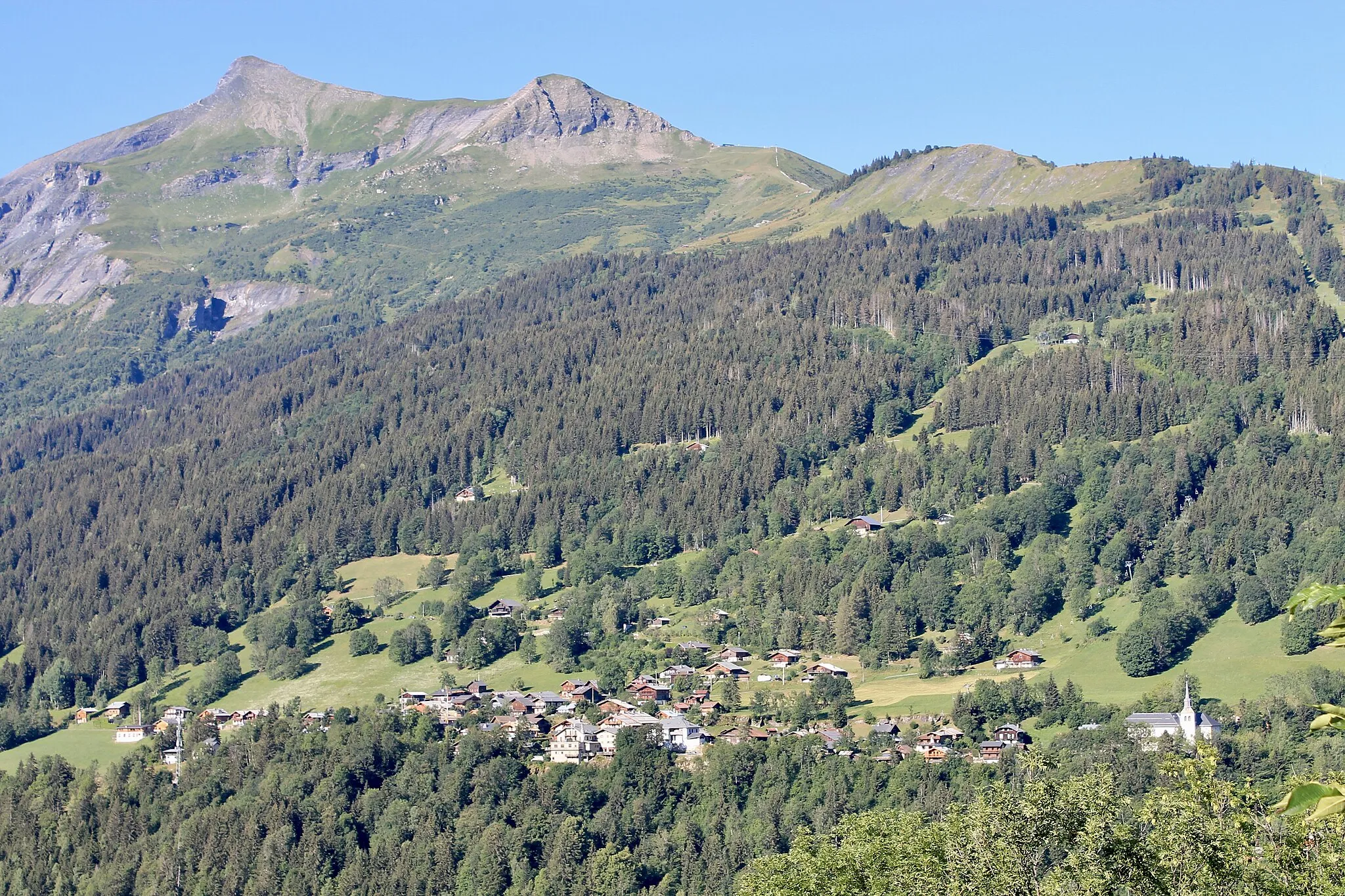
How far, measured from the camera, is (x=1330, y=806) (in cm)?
2028

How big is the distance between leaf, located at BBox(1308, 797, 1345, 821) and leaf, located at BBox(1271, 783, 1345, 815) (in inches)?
1.0

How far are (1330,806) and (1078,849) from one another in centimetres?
3499

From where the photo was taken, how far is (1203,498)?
193 metres

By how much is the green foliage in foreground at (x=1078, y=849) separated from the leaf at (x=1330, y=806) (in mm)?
22681

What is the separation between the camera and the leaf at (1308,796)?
1986cm

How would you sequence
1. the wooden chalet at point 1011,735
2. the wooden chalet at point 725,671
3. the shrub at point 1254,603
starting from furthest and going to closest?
the wooden chalet at point 725,671 < the shrub at point 1254,603 < the wooden chalet at point 1011,735

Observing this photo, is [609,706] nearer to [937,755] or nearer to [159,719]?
[937,755]

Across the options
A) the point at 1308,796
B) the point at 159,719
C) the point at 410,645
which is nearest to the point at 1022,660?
the point at 410,645

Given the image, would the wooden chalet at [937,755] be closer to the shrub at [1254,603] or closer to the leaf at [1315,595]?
the shrub at [1254,603]

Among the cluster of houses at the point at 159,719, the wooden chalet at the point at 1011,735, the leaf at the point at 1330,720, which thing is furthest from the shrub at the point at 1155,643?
the leaf at the point at 1330,720

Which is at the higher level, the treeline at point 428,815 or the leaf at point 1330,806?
the leaf at point 1330,806

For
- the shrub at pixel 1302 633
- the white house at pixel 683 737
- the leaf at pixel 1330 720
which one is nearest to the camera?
the leaf at pixel 1330 720

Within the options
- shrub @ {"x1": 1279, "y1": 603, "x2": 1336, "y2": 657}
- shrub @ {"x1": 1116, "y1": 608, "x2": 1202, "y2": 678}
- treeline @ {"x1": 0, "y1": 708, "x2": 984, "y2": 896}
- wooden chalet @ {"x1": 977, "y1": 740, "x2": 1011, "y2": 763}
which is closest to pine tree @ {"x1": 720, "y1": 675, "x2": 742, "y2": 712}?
treeline @ {"x1": 0, "y1": 708, "x2": 984, "y2": 896}

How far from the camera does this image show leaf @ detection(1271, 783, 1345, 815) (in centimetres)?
1986
